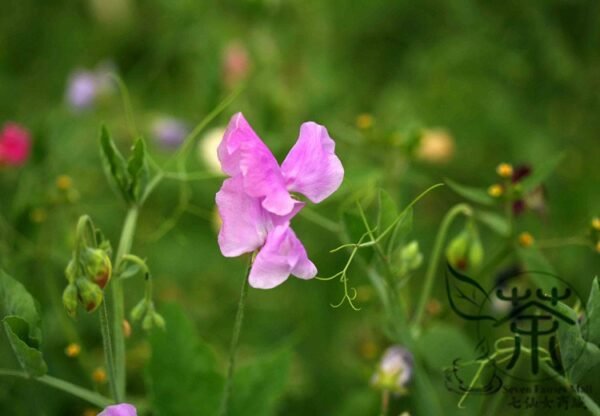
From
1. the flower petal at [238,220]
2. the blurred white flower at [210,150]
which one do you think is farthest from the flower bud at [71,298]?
the blurred white flower at [210,150]

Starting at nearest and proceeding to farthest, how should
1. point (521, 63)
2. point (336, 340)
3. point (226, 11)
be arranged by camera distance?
1. point (336, 340)
2. point (521, 63)
3. point (226, 11)

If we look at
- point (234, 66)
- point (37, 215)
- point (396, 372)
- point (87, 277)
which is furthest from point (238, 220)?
point (234, 66)

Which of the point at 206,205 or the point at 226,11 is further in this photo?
the point at 226,11

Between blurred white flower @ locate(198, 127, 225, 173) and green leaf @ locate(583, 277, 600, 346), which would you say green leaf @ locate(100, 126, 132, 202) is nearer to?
green leaf @ locate(583, 277, 600, 346)

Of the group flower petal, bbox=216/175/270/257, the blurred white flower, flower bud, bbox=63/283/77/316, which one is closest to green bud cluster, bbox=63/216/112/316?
flower bud, bbox=63/283/77/316

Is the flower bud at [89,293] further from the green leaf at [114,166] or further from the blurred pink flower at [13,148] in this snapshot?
the blurred pink flower at [13,148]

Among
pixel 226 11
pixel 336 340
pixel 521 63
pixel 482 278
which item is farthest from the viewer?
pixel 226 11

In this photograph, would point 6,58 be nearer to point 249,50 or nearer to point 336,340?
point 249,50

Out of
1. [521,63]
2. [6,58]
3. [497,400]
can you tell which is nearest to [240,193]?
[497,400]
